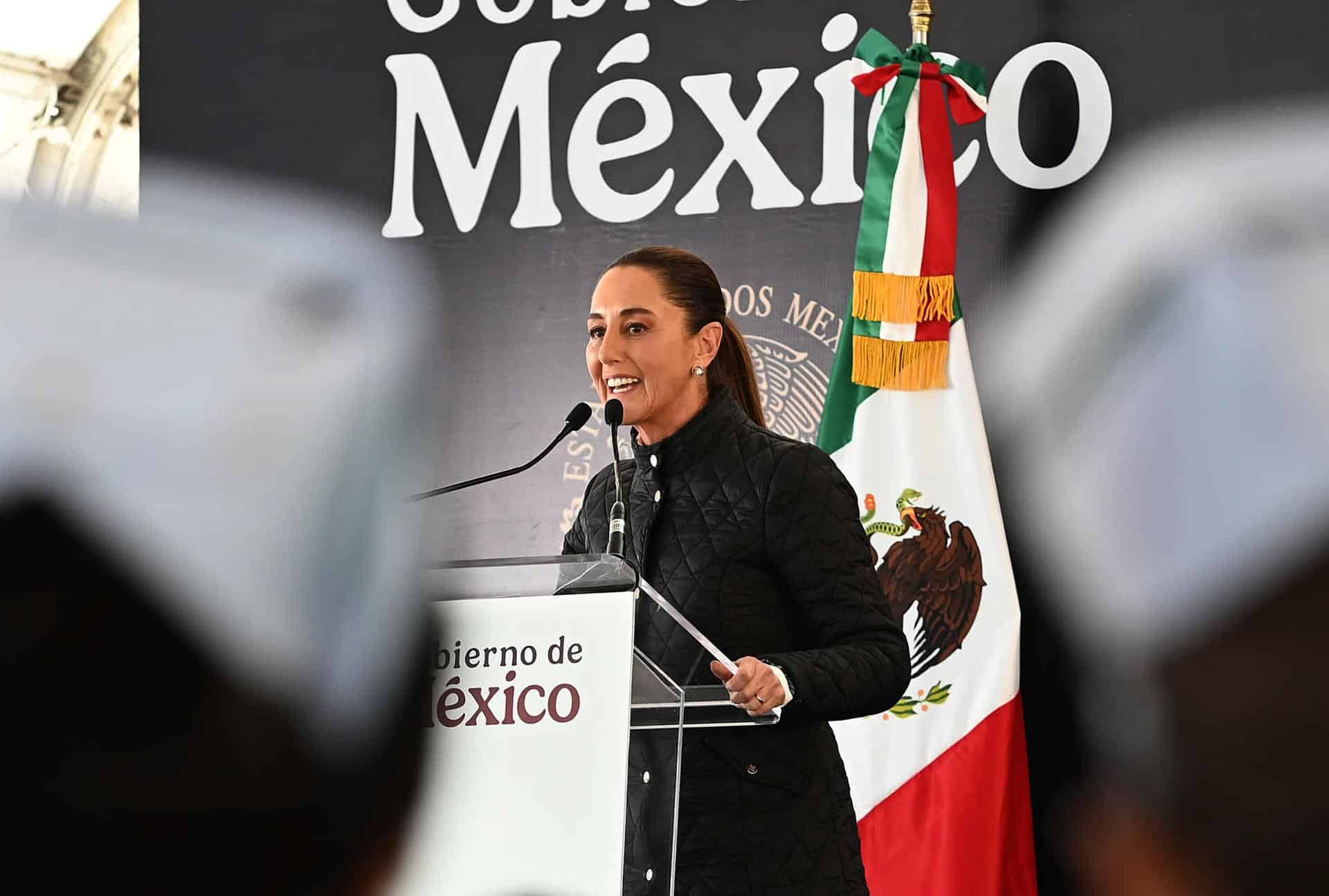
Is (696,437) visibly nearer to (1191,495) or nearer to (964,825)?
(964,825)

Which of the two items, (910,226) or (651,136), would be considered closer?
(910,226)

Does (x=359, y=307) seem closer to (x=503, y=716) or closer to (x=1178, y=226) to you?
(x=503, y=716)

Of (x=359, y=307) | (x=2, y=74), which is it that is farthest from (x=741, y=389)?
(x=2, y=74)

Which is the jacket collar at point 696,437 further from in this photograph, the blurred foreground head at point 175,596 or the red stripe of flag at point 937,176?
the blurred foreground head at point 175,596

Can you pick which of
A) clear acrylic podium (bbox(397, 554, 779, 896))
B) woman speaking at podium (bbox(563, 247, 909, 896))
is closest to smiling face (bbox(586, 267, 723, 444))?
woman speaking at podium (bbox(563, 247, 909, 896))

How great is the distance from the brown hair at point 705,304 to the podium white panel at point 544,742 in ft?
3.11

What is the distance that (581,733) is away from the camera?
100cm

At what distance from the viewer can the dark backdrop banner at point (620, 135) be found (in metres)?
3.20

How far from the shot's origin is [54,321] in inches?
7.5

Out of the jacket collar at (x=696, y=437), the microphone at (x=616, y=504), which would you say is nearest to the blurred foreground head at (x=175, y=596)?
the microphone at (x=616, y=504)

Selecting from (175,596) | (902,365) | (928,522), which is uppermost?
(902,365)

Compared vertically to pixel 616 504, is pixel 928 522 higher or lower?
higher

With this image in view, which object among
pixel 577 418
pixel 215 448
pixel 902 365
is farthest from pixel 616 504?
pixel 902 365

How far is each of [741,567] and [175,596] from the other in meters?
1.69
